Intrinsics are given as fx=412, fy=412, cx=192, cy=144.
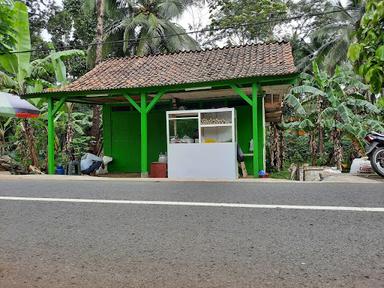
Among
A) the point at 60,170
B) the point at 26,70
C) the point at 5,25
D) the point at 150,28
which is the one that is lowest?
the point at 60,170

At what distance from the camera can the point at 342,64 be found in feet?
85.8

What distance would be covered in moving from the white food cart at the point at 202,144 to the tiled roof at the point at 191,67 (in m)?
1.14

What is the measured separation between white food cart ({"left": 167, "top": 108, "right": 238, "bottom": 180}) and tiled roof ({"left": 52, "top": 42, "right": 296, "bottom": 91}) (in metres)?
1.14

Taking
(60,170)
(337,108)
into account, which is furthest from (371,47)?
(337,108)

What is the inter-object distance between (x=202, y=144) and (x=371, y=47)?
1073 centimetres

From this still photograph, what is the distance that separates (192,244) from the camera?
4.27 meters

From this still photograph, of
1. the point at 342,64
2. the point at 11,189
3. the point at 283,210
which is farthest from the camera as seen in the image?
the point at 342,64

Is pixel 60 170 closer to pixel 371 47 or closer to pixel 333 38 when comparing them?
pixel 371 47

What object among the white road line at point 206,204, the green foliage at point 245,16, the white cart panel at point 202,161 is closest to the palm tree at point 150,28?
the green foliage at point 245,16

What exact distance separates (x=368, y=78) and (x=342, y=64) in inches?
1035

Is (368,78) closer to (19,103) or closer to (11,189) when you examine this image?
(11,189)

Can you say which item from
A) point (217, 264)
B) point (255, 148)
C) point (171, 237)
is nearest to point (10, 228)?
point (171, 237)

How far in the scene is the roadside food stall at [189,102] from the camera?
1216 centimetres

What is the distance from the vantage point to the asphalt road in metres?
3.37
